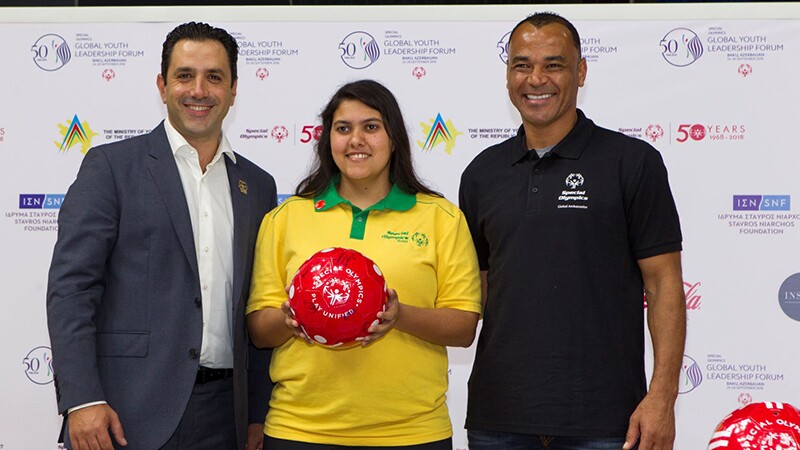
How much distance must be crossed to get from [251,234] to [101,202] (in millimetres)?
485

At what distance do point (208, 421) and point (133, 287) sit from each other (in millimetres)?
486

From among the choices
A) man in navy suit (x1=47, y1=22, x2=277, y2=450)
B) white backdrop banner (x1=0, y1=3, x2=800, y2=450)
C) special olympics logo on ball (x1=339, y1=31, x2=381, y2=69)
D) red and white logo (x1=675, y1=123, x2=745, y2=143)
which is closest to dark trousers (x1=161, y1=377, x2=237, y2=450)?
man in navy suit (x1=47, y1=22, x2=277, y2=450)

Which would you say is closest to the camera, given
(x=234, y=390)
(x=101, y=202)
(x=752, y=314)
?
(x=101, y=202)

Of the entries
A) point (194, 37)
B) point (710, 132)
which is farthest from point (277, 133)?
point (710, 132)

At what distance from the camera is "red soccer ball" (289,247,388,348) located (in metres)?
2.47

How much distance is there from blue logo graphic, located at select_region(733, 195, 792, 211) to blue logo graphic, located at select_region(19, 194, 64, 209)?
131 inches

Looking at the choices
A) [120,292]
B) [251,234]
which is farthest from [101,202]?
[251,234]

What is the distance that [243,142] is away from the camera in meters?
4.57

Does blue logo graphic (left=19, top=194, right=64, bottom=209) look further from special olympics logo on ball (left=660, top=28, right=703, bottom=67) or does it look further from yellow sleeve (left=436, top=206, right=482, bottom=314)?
special olympics logo on ball (left=660, top=28, right=703, bottom=67)

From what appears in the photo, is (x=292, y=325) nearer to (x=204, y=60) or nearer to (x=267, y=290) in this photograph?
(x=267, y=290)

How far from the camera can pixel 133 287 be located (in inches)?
109

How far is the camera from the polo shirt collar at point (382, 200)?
2.85 metres

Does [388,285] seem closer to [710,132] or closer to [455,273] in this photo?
[455,273]

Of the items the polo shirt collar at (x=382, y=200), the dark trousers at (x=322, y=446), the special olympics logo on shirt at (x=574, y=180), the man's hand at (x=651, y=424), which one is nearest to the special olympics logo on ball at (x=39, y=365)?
the dark trousers at (x=322, y=446)
